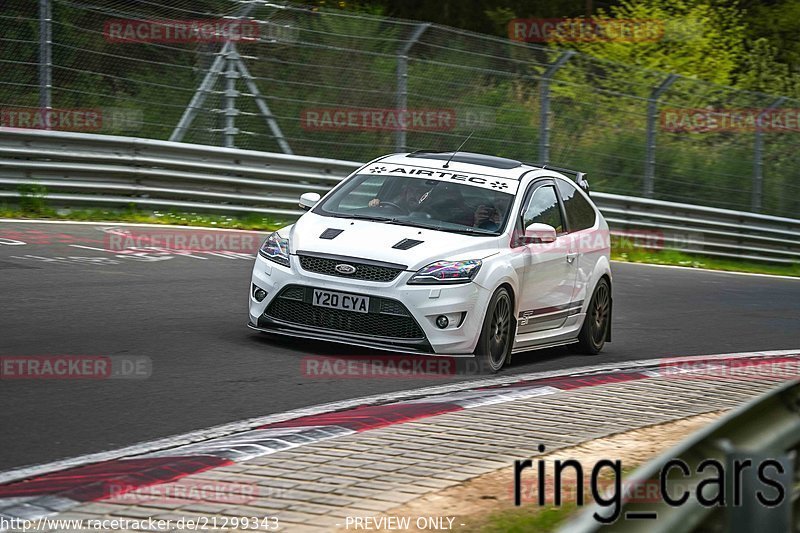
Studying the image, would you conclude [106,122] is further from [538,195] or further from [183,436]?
[183,436]

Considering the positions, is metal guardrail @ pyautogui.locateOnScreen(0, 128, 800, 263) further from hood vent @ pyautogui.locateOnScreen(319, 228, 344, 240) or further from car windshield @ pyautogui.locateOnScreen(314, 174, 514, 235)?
hood vent @ pyautogui.locateOnScreen(319, 228, 344, 240)

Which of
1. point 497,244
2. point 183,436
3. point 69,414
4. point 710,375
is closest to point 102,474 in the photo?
point 183,436

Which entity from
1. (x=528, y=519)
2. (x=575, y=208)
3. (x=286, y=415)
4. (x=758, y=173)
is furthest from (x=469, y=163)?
(x=758, y=173)

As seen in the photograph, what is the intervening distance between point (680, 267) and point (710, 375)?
1145 centimetres

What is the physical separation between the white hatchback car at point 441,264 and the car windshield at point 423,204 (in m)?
0.01

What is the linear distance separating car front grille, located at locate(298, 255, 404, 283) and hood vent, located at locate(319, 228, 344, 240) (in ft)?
0.84

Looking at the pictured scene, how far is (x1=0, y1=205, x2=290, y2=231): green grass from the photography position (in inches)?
650

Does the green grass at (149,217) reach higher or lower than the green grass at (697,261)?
higher

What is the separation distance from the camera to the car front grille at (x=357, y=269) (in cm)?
948

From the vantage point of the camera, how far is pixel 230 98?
741 inches

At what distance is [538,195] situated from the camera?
11.0m

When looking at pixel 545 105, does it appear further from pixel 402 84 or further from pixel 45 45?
pixel 45 45

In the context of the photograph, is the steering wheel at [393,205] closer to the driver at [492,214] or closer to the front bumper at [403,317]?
the driver at [492,214]

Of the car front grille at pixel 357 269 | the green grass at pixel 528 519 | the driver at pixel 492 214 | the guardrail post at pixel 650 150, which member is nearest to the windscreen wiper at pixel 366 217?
the driver at pixel 492 214
